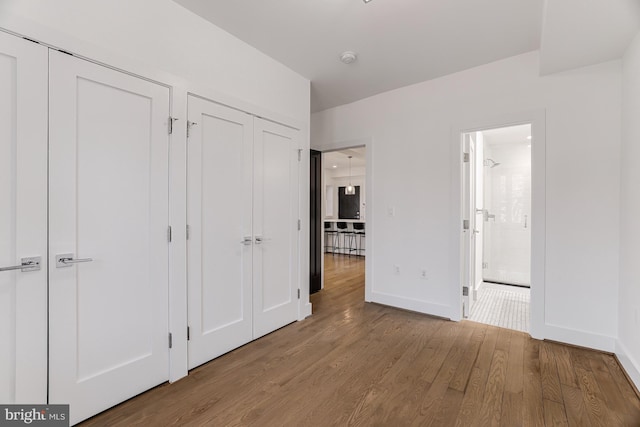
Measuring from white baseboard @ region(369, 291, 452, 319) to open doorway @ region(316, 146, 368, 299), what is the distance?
1099mm

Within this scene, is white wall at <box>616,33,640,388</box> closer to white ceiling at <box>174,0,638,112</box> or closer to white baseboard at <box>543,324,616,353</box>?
white baseboard at <box>543,324,616,353</box>

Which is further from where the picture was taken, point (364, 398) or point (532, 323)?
point (532, 323)

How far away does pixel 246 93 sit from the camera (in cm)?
264

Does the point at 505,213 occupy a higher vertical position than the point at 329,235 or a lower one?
higher

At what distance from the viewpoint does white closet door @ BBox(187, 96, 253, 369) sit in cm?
223

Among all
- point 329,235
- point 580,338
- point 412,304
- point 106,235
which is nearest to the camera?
point 106,235

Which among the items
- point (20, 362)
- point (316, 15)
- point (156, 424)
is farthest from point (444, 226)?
point (20, 362)

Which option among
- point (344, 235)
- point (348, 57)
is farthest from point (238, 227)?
point (344, 235)

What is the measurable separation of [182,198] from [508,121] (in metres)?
3.15

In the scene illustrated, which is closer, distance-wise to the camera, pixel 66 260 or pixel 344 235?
pixel 66 260

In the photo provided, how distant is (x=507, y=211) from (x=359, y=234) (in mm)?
3569

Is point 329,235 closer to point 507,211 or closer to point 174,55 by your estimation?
point 507,211

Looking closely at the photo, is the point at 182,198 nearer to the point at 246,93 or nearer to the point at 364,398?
the point at 246,93
